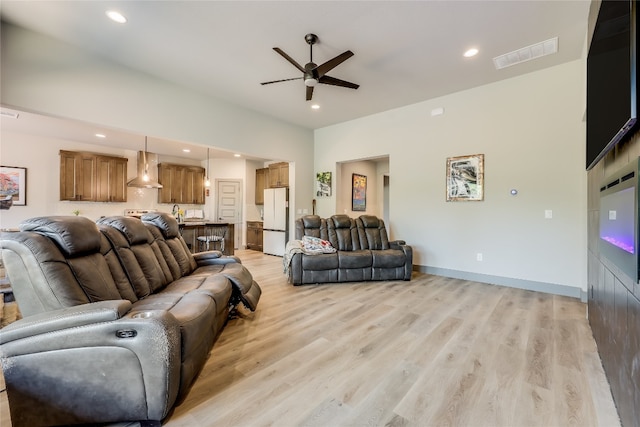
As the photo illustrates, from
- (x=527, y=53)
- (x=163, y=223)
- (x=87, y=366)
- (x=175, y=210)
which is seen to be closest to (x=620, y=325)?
(x=87, y=366)

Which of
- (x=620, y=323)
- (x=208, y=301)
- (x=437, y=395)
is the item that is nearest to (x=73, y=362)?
(x=208, y=301)

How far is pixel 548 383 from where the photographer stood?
5.79 ft

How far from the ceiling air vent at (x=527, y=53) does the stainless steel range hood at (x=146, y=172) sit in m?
6.50

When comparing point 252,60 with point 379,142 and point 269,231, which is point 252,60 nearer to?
point 379,142

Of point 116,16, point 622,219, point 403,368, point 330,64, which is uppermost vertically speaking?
point 116,16

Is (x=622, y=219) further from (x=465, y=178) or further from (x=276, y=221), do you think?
(x=276, y=221)

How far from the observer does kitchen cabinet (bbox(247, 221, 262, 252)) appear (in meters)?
7.62

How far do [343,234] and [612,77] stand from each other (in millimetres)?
3690

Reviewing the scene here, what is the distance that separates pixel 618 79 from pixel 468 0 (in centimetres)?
165

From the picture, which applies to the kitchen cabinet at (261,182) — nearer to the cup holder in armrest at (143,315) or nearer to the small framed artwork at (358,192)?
the small framed artwork at (358,192)

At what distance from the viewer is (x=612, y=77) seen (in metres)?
1.53

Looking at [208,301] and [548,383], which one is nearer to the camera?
[548,383]

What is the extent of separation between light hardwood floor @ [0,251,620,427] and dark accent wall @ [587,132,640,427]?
0.18 meters

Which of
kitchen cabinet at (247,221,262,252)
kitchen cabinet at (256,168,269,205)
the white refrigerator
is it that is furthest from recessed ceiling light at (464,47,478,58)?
kitchen cabinet at (247,221,262,252)
